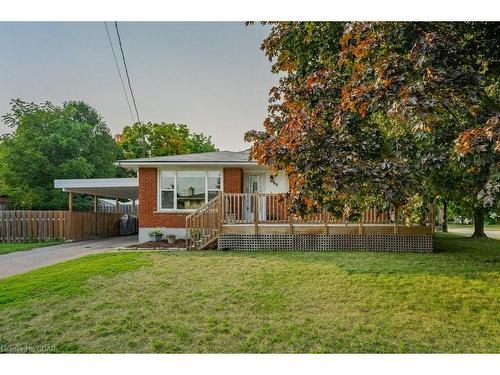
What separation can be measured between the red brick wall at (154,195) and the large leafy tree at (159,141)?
52.2ft

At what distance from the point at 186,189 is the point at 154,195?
3.21 feet

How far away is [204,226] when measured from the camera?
9305 mm

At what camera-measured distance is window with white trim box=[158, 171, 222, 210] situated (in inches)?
471

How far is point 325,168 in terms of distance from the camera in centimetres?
403

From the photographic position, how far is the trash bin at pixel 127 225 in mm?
17819

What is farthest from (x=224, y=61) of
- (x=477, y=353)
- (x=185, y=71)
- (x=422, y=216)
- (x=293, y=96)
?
(x=477, y=353)

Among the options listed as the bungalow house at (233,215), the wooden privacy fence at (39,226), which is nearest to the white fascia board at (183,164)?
the bungalow house at (233,215)

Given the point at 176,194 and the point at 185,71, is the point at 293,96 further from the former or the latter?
the point at 176,194

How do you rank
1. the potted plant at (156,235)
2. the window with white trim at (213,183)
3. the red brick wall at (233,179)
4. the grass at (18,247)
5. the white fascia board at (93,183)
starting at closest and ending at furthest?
1. the grass at (18,247)
2. the potted plant at (156,235)
3. the red brick wall at (233,179)
4. the window with white trim at (213,183)
5. the white fascia board at (93,183)

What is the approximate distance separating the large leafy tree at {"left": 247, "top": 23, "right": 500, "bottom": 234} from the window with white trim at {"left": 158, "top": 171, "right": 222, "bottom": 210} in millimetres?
6686

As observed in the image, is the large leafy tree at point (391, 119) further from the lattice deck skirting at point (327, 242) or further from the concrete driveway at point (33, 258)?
the concrete driveway at point (33, 258)

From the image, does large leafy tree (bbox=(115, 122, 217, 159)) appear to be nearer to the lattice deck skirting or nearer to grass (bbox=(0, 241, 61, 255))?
grass (bbox=(0, 241, 61, 255))

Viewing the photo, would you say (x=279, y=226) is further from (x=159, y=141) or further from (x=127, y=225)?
(x=159, y=141)

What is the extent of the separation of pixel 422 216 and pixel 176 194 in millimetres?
6928
